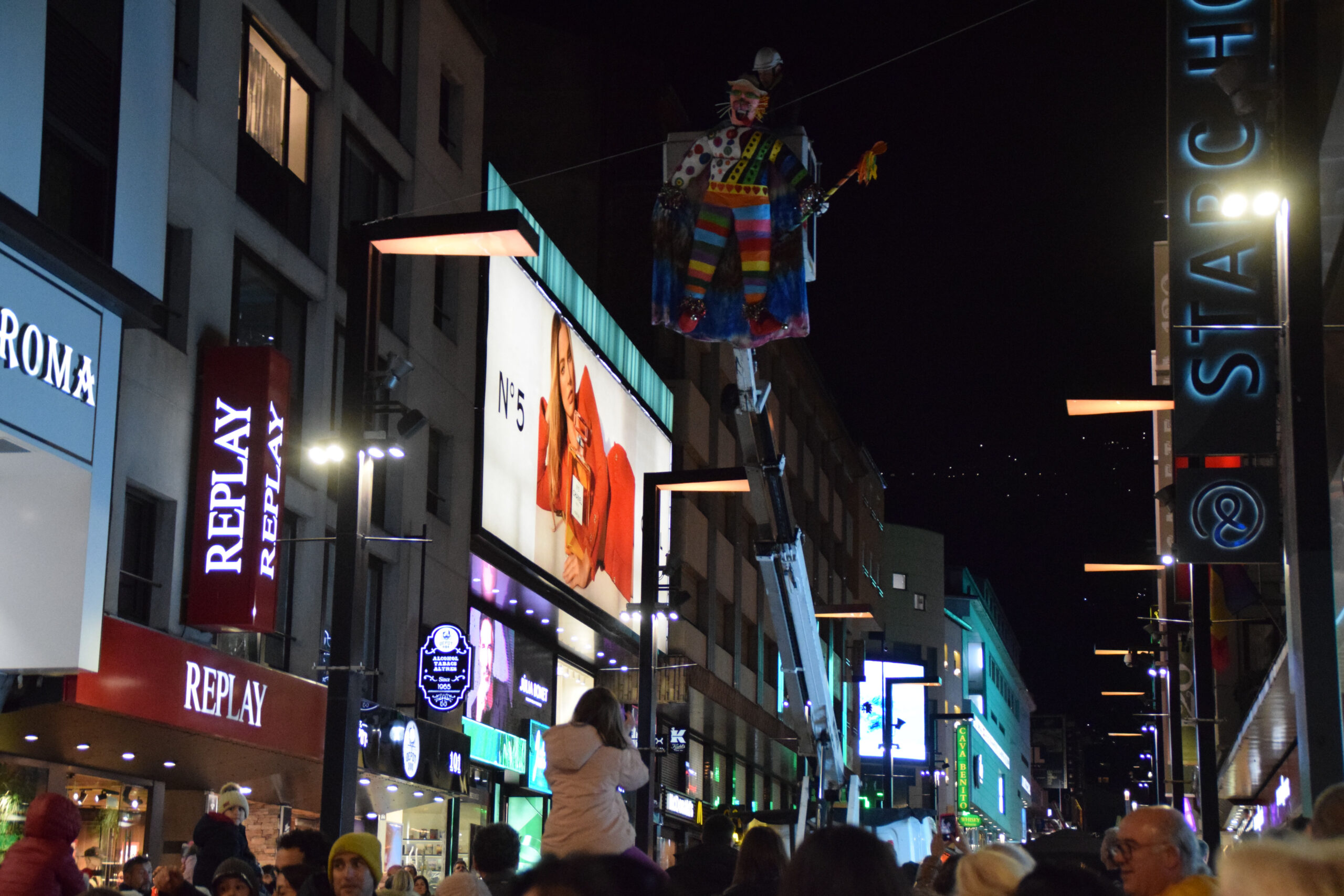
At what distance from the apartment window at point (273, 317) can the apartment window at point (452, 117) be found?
7.12 m

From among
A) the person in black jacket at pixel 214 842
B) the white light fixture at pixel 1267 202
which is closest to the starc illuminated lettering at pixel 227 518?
the person in black jacket at pixel 214 842

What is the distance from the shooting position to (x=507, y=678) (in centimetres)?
3278


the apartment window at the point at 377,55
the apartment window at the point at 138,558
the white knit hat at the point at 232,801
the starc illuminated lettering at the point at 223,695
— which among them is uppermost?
the apartment window at the point at 377,55

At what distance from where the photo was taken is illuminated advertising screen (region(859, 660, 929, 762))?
76.7 m

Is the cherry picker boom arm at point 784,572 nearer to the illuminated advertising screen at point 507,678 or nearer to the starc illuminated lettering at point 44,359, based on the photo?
the illuminated advertising screen at point 507,678

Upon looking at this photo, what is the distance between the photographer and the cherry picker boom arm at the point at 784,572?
19.5m

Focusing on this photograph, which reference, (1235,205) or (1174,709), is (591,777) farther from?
(1174,709)

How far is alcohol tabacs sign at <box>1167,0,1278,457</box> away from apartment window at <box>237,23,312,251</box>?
1238 cm

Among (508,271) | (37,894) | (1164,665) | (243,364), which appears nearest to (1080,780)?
(1164,665)

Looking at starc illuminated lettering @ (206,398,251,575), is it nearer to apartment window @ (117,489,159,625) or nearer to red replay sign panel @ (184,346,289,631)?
red replay sign panel @ (184,346,289,631)

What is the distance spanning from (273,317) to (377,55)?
6085 mm

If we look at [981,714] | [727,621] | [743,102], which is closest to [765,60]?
[743,102]

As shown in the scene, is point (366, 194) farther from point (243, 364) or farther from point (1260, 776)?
point (1260, 776)

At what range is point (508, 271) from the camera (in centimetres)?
3106
